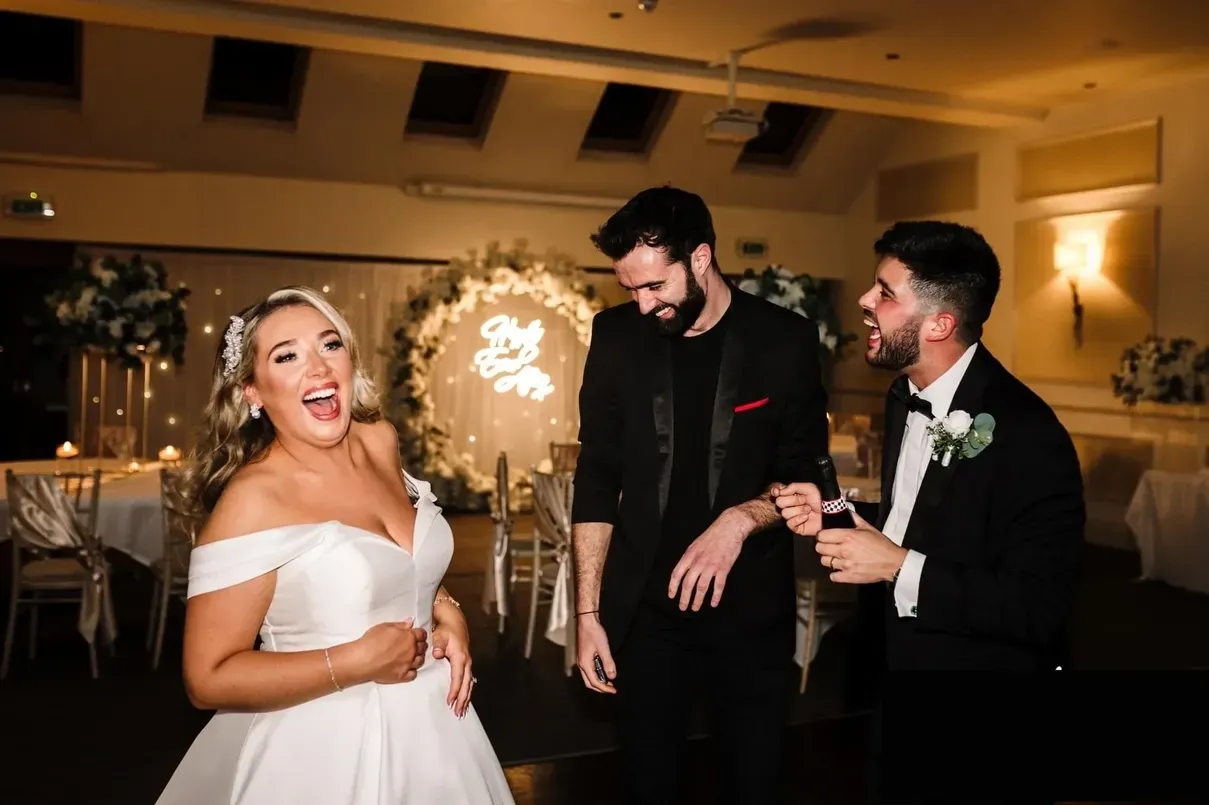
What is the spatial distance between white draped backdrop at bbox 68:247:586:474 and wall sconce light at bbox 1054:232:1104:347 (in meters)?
4.79

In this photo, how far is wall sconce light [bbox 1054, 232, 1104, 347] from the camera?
1044 cm

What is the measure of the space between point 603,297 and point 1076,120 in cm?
502

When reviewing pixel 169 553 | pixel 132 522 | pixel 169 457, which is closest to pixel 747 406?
pixel 169 553

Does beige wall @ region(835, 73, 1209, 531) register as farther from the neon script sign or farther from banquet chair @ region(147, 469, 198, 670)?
banquet chair @ region(147, 469, 198, 670)

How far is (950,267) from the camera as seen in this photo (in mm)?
2145

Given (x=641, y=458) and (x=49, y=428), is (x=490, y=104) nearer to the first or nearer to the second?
(x=49, y=428)

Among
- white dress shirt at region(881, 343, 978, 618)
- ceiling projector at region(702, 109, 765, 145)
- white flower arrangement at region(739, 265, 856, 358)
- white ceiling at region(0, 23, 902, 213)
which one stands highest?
white ceiling at region(0, 23, 902, 213)

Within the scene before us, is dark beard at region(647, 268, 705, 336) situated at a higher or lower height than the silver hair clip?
higher

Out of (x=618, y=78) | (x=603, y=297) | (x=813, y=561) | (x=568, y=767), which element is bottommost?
(x=568, y=767)

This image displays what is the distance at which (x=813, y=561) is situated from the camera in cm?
559

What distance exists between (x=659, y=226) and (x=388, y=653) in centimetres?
105

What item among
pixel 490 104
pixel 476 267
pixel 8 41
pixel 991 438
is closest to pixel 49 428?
pixel 8 41

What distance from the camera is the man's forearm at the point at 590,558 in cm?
249

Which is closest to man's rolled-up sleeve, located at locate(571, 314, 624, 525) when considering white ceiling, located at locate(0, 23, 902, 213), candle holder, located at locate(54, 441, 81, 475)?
candle holder, located at locate(54, 441, 81, 475)
